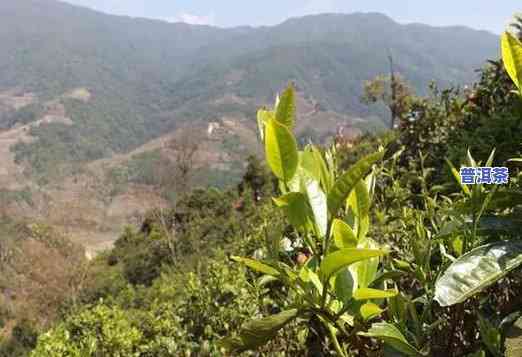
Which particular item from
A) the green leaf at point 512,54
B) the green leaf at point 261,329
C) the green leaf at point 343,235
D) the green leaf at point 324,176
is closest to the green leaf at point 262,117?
the green leaf at point 324,176

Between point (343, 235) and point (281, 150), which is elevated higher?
point (281, 150)

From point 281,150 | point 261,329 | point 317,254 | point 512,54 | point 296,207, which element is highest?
point 512,54

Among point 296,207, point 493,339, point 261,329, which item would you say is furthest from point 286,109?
point 493,339

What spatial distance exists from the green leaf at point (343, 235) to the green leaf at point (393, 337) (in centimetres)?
15

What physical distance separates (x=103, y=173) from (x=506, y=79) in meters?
94.9

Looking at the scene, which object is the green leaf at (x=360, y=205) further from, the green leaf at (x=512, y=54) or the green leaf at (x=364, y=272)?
the green leaf at (x=512, y=54)

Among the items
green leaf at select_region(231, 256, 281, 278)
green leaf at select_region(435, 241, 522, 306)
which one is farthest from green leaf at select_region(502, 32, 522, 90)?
green leaf at select_region(231, 256, 281, 278)

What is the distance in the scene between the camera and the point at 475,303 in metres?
1.05

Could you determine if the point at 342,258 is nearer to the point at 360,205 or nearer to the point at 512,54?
the point at 360,205

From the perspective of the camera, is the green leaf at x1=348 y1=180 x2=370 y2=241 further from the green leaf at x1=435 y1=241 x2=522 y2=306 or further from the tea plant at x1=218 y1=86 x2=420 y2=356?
the green leaf at x1=435 y1=241 x2=522 y2=306

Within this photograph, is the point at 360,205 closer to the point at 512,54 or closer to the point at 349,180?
the point at 349,180

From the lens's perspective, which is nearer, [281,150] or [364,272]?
[281,150]

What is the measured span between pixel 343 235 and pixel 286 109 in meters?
0.24

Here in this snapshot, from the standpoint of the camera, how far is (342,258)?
0.80 m
